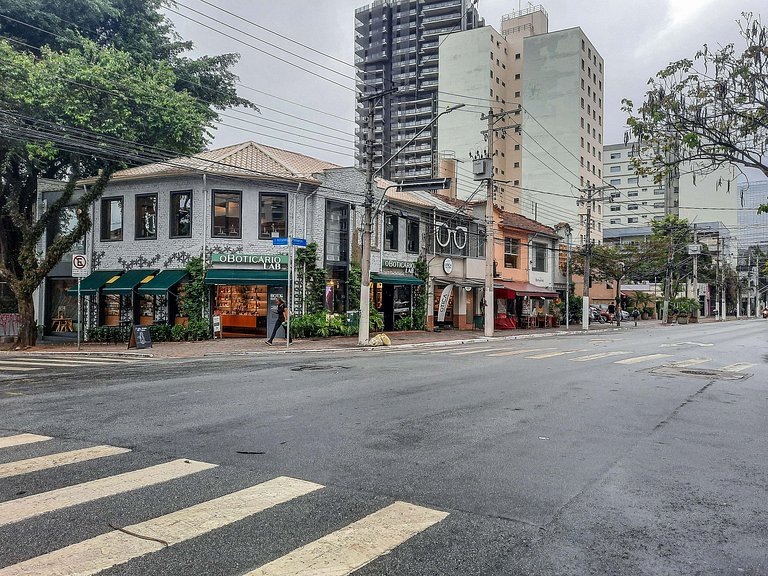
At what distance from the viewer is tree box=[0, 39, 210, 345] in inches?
856

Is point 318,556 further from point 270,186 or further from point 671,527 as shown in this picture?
point 270,186

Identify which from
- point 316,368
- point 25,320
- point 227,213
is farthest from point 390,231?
point 316,368

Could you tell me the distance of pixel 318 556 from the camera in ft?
12.0

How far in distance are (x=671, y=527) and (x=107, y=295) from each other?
26666mm

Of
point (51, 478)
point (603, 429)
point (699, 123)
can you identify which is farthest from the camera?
point (699, 123)

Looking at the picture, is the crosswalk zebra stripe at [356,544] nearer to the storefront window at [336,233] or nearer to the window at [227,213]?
the window at [227,213]

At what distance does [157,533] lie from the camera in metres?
3.98

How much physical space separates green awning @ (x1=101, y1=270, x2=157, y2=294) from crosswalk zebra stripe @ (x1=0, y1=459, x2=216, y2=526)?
2097 centimetres

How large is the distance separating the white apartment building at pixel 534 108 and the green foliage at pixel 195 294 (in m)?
47.8

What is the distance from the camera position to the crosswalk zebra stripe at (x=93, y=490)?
14.4ft

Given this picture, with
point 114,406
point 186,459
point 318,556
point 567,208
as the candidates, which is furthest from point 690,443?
point 567,208

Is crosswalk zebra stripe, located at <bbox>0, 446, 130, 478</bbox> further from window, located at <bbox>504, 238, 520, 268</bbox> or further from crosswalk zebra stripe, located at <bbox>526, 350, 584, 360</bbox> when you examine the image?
window, located at <bbox>504, 238, 520, 268</bbox>

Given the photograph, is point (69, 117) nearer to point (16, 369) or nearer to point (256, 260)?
point (256, 260)

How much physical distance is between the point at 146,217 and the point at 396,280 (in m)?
12.2
